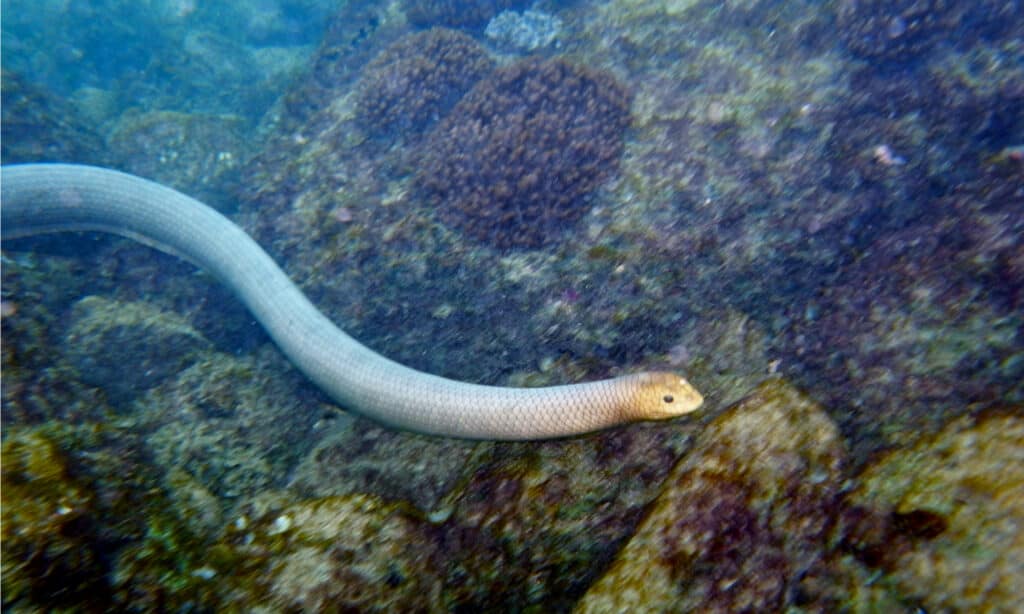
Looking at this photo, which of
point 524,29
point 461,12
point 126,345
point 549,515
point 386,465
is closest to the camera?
point 549,515

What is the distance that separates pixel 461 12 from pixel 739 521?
9736 mm

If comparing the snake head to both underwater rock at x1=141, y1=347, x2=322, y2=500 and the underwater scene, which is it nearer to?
the underwater scene

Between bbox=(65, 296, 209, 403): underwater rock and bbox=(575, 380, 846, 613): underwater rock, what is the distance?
4769 millimetres

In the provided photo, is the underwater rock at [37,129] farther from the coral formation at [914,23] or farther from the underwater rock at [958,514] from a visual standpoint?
the coral formation at [914,23]

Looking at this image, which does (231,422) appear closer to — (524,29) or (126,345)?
(126,345)

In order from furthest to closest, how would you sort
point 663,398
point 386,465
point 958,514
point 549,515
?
point 386,465
point 663,398
point 549,515
point 958,514

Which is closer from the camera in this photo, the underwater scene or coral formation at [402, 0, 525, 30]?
the underwater scene

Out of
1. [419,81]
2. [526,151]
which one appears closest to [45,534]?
[526,151]

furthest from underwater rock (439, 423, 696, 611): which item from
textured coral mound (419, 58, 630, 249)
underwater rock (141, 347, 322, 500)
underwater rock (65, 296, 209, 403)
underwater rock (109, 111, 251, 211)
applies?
underwater rock (109, 111, 251, 211)

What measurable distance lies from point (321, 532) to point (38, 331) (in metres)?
3.34

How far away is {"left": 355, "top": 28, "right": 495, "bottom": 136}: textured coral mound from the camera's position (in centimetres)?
707

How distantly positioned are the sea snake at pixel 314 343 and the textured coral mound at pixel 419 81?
2786mm

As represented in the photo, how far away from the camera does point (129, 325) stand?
201 inches

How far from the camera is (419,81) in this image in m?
7.27
